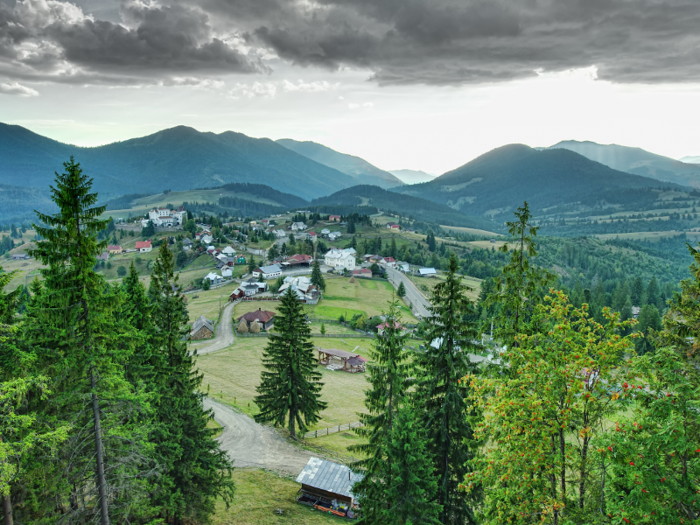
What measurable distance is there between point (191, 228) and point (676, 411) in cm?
20687

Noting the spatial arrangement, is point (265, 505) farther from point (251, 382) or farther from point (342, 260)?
point (342, 260)

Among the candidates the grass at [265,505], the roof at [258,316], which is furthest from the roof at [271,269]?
the grass at [265,505]

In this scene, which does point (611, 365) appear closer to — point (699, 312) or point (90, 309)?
point (699, 312)

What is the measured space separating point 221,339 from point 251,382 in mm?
24236

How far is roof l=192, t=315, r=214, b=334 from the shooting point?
77994 millimetres

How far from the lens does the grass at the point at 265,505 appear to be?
24922 mm

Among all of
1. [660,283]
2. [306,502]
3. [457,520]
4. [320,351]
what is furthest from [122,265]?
[660,283]

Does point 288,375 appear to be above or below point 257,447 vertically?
above

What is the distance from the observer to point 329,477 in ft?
95.9

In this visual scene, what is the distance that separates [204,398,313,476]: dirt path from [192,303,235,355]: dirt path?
30.6 m

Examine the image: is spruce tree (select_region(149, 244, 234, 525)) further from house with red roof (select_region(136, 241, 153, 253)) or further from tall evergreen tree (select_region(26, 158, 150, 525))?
house with red roof (select_region(136, 241, 153, 253))

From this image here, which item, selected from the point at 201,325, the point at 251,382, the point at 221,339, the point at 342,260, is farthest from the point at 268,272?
the point at 251,382

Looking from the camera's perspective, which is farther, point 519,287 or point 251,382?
point 251,382

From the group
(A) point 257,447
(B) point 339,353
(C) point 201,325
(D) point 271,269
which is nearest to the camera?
(A) point 257,447
